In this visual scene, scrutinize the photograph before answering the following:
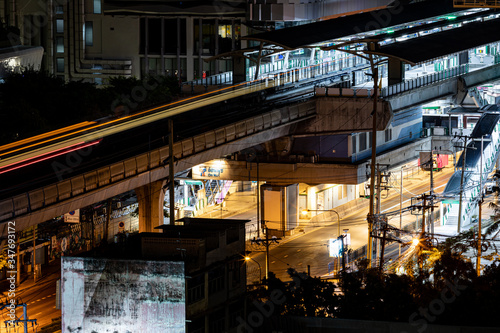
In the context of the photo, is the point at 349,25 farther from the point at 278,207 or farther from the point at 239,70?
the point at 278,207

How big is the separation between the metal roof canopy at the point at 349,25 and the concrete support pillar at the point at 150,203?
19.9 meters

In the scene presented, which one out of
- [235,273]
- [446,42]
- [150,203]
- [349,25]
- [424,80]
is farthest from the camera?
[349,25]

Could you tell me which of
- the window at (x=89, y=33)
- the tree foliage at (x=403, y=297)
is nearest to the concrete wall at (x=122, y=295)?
the tree foliage at (x=403, y=297)

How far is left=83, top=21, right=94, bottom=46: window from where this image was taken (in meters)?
114

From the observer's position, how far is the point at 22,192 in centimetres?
4575

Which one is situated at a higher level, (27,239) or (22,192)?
(22,192)

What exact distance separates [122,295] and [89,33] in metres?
84.2

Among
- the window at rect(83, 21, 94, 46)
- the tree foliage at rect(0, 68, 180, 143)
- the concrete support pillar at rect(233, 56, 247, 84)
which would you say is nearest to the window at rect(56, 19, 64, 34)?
the window at rect(83, 21, 94, 46)

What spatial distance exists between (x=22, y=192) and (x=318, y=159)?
3007 cm

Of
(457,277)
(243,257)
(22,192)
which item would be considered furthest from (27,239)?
(457,277)

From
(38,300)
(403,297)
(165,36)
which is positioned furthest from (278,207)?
(165,36)

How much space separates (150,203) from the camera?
59.3 metres

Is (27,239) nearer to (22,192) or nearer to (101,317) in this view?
(22,192)

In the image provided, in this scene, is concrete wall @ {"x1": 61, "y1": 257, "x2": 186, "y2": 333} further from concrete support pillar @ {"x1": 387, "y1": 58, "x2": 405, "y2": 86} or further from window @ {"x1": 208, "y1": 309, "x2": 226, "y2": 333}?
concrete support pillar @ {"x1": 387, "y1": 58, "x2": 405, "y2": 86}
